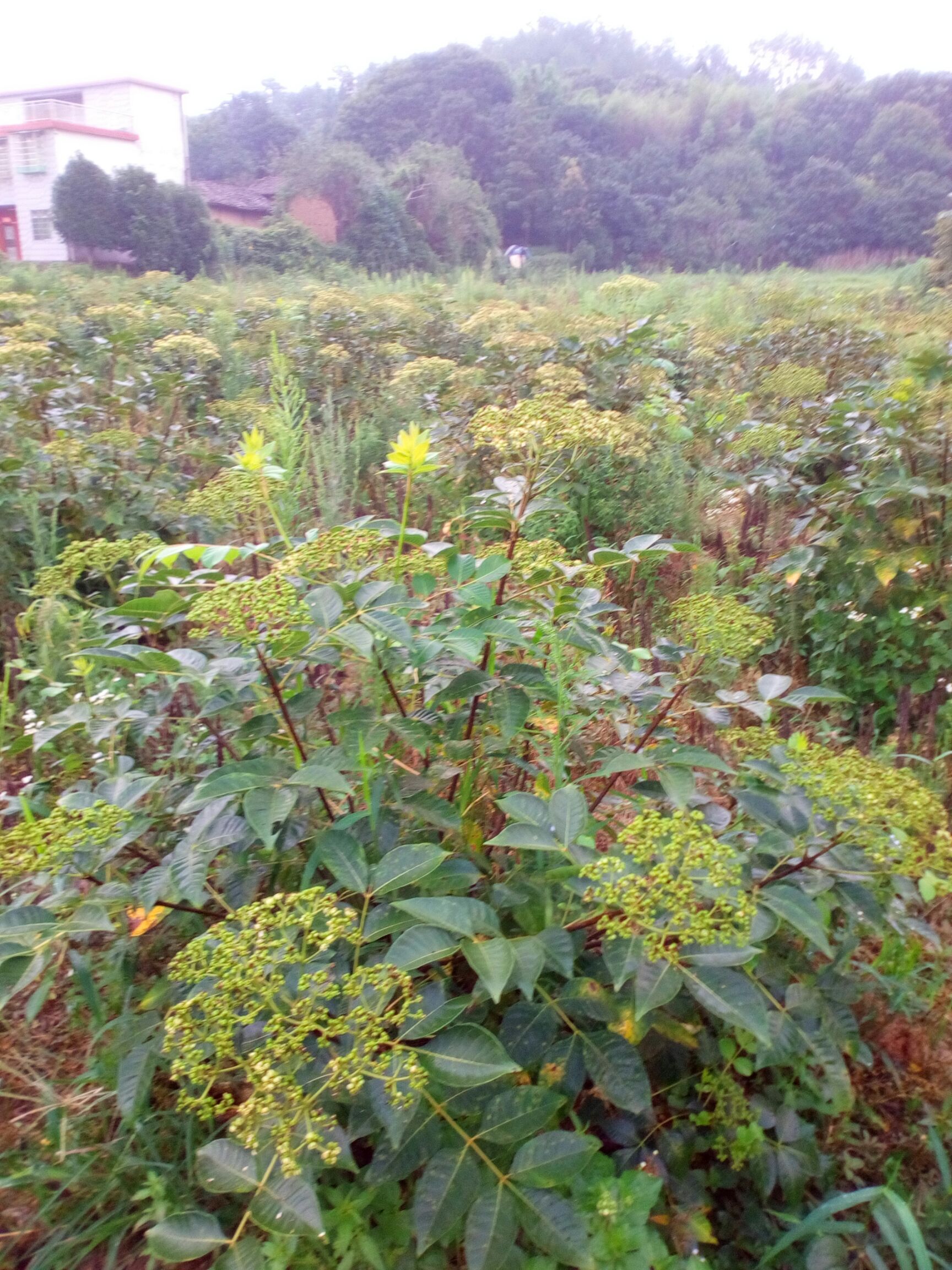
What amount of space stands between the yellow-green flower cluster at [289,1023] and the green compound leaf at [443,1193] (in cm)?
12

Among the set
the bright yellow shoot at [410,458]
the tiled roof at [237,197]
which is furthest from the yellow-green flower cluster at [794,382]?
the tiled roof at [237,197]

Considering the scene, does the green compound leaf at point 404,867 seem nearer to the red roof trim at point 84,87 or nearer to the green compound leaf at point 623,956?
the green compound leaf at point 623,956

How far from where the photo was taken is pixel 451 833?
1485mm

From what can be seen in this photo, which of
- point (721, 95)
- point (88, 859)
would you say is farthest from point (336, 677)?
point (721, 95)

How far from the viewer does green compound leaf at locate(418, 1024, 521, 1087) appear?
1.01 metres

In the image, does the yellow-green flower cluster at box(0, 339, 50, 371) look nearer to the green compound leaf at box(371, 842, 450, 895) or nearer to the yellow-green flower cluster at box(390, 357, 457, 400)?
the yellow-green flower cluster at box(390, 357, 457, 400)

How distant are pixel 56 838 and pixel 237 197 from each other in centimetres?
3473

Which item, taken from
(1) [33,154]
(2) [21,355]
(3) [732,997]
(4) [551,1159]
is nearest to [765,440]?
(3) [732,997]

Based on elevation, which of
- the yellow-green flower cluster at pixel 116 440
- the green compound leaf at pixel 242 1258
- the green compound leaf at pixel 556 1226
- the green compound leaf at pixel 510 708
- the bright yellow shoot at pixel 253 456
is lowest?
the green compound leaf at pixel 242 1258

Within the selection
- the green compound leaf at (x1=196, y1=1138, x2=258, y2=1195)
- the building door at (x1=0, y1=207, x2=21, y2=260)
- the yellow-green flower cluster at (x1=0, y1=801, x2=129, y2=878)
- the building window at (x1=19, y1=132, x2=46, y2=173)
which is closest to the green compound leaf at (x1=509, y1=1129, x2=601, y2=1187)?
the green compound leaf at (x1=196, y1=1138, x2=258, y2=1195)

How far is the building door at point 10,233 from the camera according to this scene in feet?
82.2

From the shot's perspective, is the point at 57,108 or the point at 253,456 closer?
the point at 253,456

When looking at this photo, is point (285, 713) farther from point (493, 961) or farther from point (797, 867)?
point (797, 867)

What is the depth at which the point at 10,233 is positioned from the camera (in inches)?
1000
